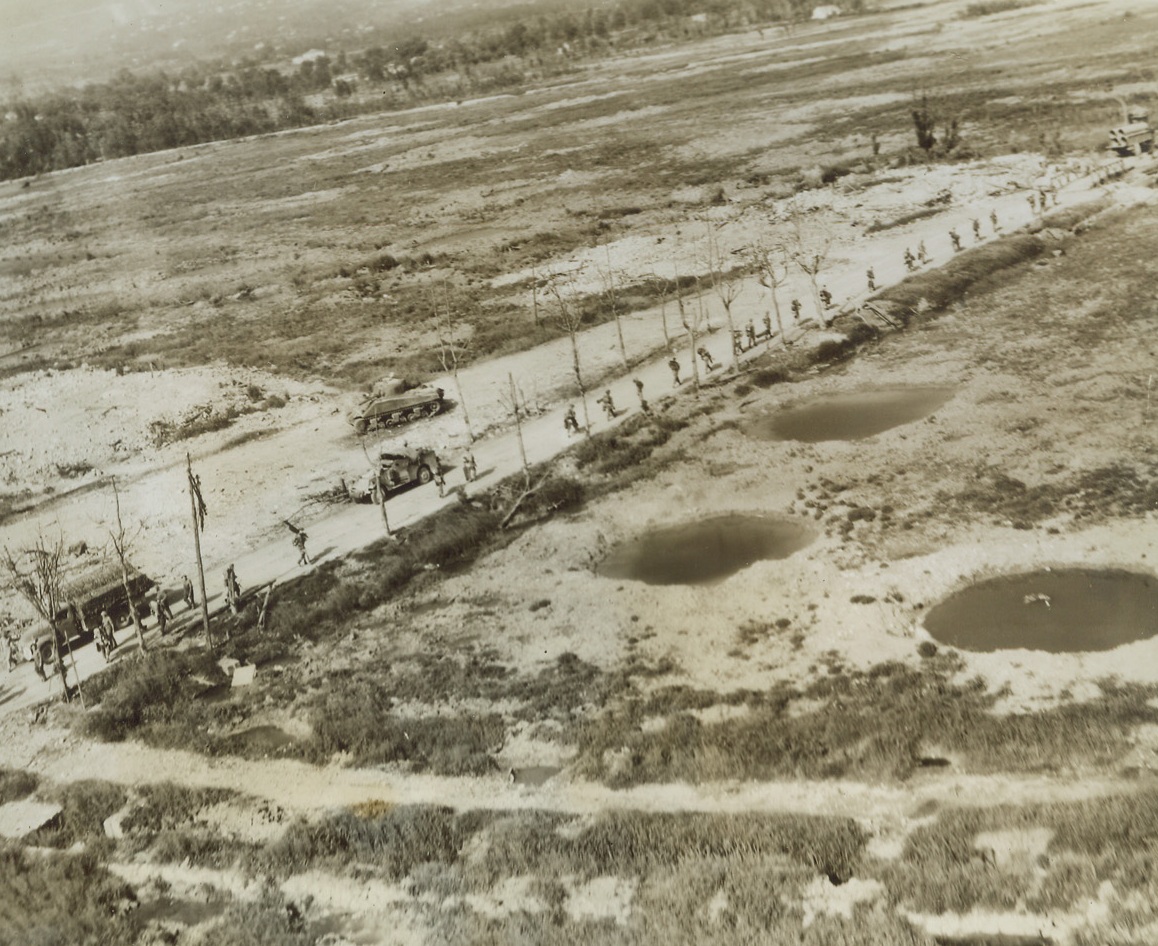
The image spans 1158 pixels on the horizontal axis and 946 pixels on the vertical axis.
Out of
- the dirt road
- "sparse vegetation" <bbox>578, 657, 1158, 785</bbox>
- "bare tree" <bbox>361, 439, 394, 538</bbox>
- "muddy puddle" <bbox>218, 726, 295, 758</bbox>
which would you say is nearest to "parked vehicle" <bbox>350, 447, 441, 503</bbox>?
"bare tree" <bbox>361, 439, 394, 538</bbox>

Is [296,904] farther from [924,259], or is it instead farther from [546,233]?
[546,233]

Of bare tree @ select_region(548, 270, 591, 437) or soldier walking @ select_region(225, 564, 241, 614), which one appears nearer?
soldier walking @ select_region(225, 564, 241, 614)

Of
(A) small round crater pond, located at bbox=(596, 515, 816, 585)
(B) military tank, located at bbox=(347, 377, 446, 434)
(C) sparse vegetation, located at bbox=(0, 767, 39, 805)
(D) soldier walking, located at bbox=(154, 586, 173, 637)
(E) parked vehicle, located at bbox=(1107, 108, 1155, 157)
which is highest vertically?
(E) parked vehicle, located at bbox=(1107, 108, 1155, 157)

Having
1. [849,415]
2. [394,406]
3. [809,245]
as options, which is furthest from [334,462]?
[809,245]

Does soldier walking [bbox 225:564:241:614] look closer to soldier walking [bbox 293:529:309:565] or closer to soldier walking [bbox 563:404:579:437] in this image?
soldier walking [bbox 293:529:309:565]

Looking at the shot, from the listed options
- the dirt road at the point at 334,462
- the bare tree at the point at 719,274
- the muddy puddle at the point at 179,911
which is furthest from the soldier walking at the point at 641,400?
the muddy puddle at the point at 179,911

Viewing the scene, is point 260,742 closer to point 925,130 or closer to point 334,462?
point 334,462

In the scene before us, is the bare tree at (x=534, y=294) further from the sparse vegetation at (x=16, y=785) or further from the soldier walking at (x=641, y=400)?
the sparse vegetation at (x=16, y=785)

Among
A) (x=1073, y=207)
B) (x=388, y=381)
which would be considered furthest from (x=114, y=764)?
(x=1073, y=207)
